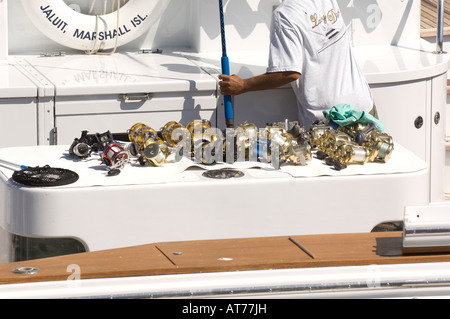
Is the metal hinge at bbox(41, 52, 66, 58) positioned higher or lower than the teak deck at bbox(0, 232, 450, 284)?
Result: higher

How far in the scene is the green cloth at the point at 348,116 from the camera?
3059 mm

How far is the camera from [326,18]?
3781mm

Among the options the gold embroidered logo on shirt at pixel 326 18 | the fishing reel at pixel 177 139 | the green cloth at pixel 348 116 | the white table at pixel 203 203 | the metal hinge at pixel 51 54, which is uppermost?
the gold embroidered logo on shirt at pixel 326 18

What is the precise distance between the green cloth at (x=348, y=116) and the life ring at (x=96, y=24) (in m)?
1.78

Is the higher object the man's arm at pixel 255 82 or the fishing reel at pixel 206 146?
the man's arm at pixel 255 82

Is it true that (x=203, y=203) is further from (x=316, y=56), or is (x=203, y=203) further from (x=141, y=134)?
(x=316, y=56)

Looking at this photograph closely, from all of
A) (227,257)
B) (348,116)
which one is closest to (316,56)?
(348,116)

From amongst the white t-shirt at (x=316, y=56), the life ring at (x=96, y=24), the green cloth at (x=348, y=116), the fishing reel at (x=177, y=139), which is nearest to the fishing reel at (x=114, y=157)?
the fishing reel at (x=177, y=139)

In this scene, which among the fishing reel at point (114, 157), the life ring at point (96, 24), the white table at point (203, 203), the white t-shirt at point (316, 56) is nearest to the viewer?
the white table at point (203, 203)

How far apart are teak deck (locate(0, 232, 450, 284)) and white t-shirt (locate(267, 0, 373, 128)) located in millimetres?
1491

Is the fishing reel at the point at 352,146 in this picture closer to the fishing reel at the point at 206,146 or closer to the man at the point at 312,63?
the fishing reel at the point at 206,146

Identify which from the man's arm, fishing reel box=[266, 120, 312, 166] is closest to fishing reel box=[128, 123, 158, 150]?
fishing reel box=[266, 120, 312, 166]

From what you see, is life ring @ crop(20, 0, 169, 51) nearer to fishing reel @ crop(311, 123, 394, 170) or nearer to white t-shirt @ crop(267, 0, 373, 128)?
white t-shirt @ crop(267, 0, 373, 128)

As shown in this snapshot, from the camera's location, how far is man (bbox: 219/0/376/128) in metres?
3.68
